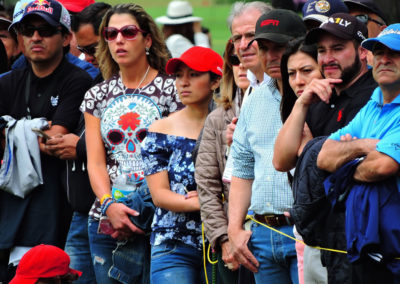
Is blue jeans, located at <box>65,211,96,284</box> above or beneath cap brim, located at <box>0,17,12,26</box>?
beneath

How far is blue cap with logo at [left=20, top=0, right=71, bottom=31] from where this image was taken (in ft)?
23.4

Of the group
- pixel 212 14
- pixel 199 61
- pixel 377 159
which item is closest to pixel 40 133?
pixel 199 61

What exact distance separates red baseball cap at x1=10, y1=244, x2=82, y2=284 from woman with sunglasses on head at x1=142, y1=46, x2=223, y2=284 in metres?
0.65

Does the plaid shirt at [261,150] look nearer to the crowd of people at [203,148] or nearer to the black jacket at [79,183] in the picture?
the crowd of people at [203,148]

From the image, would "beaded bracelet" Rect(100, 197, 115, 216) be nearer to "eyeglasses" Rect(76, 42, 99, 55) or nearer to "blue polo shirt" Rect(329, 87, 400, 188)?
"eyeglasses" Rect(76, 42, 99, 55)

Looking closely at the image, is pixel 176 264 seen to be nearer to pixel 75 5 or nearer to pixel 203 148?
pixel 203 148

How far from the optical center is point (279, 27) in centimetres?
528

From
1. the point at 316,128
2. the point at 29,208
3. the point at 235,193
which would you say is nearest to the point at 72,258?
the point at 29,208

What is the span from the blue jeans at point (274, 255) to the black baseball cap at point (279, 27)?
1.18 metres

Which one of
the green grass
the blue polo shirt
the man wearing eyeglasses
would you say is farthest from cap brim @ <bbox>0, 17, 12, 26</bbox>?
the green grass

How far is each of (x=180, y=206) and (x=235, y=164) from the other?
25.8 inches

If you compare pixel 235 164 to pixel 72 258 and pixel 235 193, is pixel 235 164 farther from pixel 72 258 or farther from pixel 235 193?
pixel 72 258

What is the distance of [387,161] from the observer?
3.98 meters

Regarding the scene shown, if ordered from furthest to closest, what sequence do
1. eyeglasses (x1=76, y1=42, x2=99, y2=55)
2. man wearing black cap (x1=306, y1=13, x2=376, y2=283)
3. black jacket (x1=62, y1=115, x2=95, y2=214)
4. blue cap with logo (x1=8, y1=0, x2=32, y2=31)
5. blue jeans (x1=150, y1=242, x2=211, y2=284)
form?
eyeglasses (x1=76, y1=42, x2=99, y2=55) < blue cap with logo (x1=8, y1=0, x2=32, y2=31) < black jacket (x1=62, y1=115, x2=95, y2=214) < blue jeans (x1=150, y1=242, x2=211, y2=284) < man wearing black cap (x1=306, y1=13, x2=376, y2=283)
